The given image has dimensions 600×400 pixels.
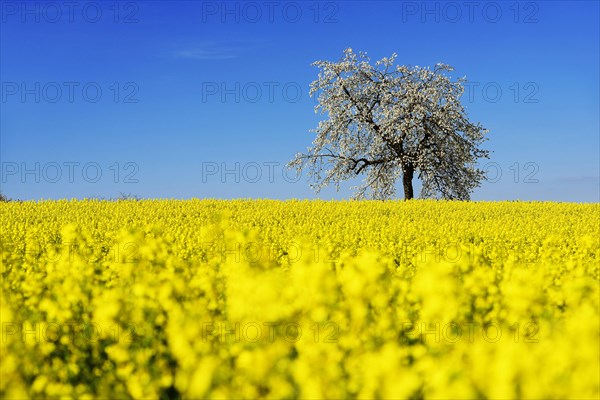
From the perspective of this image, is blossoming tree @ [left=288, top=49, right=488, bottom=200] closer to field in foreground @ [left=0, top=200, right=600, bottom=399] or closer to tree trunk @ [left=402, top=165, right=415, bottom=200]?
tree trunk @ [left=402, top=165, right=415, bottom=200]

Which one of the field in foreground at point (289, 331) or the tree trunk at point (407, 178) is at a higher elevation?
the tree trunk at point (407, 178)

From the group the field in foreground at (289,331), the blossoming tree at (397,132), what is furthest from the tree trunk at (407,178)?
the field in foreground at (289,331)

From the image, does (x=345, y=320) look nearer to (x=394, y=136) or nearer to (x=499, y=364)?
(x=499, y=364)

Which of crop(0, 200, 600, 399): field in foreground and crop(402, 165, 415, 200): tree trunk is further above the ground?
crop(402, 165, 415, 200): tree trunk

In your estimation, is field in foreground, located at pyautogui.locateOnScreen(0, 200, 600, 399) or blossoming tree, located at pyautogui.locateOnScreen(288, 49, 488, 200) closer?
field in foreground, located at pyautogui.locateOnScreen(0, 200, 600, 399)

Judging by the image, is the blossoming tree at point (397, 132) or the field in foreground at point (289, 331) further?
the blossoming tree at point (397, 132)

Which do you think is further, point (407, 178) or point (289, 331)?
point (407, 178)

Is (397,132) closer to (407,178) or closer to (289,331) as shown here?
(407,178)

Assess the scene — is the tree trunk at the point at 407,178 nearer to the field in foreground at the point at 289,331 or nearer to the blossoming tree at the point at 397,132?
the blossoming tree at the point at 397,132

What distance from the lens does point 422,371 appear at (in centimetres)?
397

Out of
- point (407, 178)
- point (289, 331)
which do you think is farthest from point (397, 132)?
point (289, 331)

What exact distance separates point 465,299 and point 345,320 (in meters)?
1.47

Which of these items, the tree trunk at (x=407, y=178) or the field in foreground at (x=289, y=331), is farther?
the tree trunk at (x=407, y=178)

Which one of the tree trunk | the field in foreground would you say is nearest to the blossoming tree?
the tree trunk
